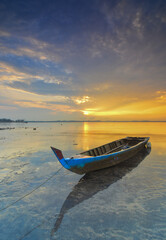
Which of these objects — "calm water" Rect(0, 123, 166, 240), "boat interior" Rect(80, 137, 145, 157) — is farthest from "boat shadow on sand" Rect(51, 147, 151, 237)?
"boat interior" Rect(80, 137, 145, 157)

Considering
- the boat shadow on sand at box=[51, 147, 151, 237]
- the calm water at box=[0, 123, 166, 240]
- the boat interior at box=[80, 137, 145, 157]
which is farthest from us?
the boat interior at box=[80, 137, 145, 157]

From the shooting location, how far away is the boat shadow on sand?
257 inches

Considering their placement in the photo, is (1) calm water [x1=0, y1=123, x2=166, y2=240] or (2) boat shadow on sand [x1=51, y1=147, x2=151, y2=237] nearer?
(1) calm water [x1=0, y1=123, x2=166, y2=240]

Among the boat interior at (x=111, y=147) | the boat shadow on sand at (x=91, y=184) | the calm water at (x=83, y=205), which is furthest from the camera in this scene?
the boat interior at (x=111, y=147)

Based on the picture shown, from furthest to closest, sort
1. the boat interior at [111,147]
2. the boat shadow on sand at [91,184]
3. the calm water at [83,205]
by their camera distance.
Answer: the boat interior at [111,147], the boat shadow on sand at [91,184], the calm water at [83,205]

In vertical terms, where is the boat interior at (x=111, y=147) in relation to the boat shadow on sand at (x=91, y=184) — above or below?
above

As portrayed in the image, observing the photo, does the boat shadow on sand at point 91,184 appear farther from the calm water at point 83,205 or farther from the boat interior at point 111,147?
the boat interior at point 111,147

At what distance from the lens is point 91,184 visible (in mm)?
8859

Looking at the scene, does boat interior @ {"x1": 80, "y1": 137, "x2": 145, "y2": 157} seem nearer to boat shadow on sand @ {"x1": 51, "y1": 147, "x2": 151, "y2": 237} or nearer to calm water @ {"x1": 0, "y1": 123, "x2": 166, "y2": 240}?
boat shadow on sand @ {"x1": 51, "y1": 147, "x2": 151, "y2": 237}

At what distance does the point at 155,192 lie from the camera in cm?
771

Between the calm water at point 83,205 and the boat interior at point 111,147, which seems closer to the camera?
the calm water at point 83,205

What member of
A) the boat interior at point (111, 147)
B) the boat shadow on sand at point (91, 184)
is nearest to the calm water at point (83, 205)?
the boat shadow on sand at point (91, 184)

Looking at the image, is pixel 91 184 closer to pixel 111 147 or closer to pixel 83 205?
pixel 83 205

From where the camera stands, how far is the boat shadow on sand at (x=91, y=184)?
6.52m
